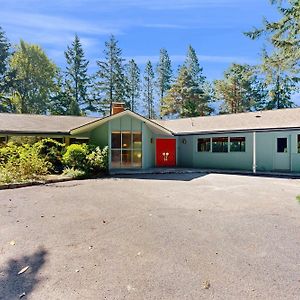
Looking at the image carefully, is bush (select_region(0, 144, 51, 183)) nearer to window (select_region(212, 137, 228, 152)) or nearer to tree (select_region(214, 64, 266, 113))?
window (select_region(212, 137, 228, 152))

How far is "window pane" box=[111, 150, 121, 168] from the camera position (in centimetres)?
1700

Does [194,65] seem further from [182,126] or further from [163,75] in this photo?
[182,126]

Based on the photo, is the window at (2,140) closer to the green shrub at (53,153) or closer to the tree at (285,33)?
the green shrub at (53,153)

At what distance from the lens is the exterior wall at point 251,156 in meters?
16.5

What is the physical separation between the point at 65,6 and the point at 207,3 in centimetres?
553

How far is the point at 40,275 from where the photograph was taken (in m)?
3.96

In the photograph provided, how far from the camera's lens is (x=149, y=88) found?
4794cm

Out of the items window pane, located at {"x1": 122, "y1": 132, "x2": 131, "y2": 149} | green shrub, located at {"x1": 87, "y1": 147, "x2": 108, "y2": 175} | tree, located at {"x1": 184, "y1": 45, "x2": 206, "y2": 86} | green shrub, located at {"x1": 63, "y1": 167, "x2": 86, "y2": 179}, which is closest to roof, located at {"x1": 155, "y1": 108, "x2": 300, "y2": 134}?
window pane, located at {"x1": 122, "y1": 132, "x2": 131, "y2": 149}

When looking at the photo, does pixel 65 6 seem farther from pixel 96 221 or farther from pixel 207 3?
pixel 96 221

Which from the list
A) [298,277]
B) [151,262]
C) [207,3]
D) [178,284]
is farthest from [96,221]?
[207,3]

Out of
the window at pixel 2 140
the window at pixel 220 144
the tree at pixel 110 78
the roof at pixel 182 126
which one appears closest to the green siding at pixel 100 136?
the roof at pixel 182 126

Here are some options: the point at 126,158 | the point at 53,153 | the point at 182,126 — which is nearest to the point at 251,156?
the point at 182,126

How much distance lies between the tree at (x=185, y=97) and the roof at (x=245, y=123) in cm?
1792

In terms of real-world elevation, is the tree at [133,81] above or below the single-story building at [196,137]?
above
